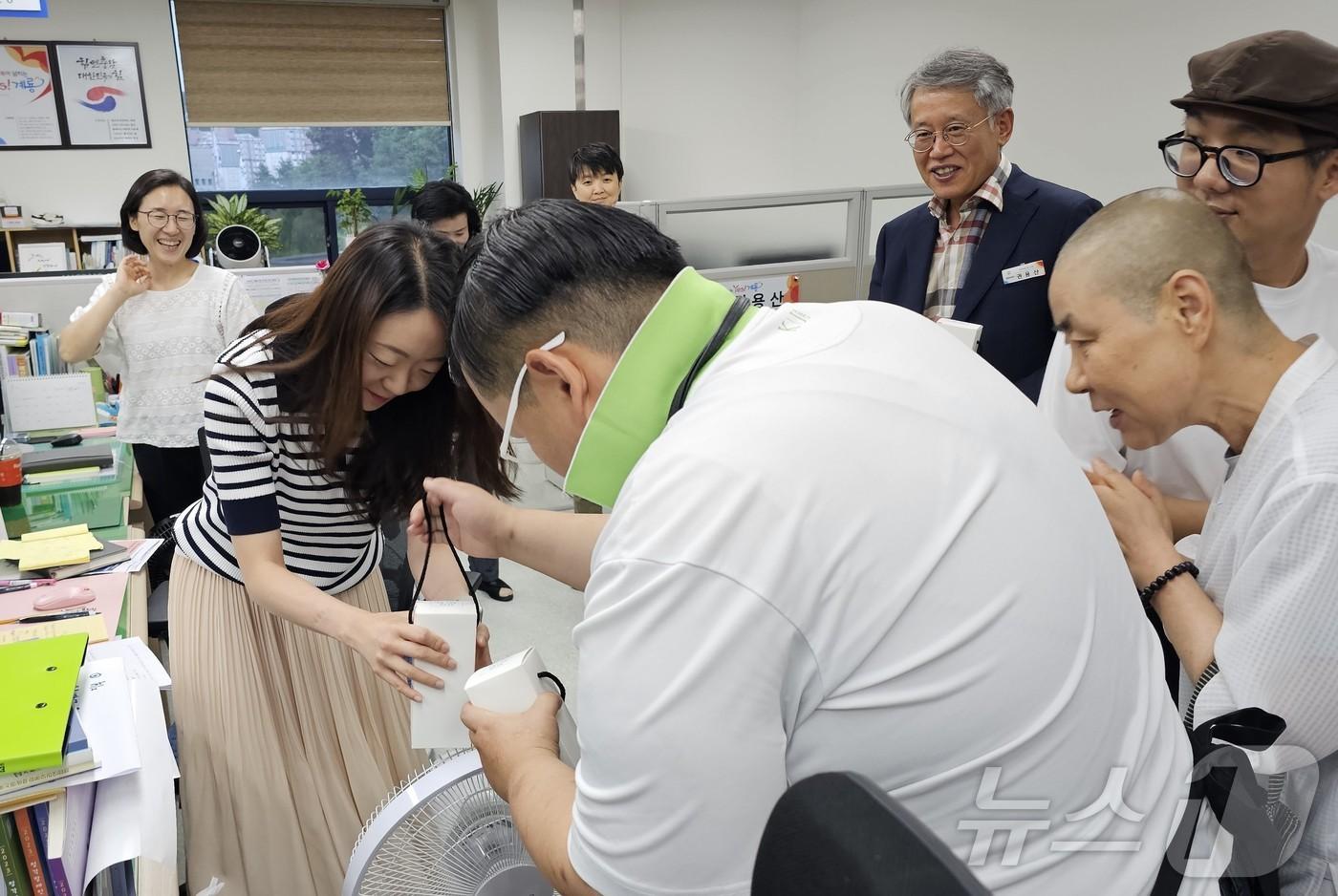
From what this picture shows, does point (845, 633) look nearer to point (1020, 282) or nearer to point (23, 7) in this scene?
point (1020, 282)

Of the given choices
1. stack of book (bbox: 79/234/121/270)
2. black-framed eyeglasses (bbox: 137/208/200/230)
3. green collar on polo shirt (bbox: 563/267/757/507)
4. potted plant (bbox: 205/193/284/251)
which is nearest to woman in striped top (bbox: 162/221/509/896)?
green collar on polo shirt (bbox: 563/267/757/507)

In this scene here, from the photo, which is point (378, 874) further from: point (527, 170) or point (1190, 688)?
point (527, 170)

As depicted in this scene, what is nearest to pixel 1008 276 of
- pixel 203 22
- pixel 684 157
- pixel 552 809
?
pixel 552 809

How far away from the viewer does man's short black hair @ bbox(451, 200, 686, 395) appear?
30.7 inches

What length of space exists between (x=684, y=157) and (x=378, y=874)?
23.7 ft

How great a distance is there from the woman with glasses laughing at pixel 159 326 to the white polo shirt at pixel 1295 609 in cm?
277

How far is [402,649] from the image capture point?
3.75 ft

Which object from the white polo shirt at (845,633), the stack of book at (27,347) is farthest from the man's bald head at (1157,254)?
the stack of book at (27,347)

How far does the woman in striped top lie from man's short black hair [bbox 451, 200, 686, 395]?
1.73 ft

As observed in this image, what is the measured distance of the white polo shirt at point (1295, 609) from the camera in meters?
0.87

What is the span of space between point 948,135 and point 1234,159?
3.08ft

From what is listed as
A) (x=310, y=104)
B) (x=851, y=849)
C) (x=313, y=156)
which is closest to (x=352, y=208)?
(x=313, y=156)

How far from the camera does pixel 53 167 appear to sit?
6160 millimetres

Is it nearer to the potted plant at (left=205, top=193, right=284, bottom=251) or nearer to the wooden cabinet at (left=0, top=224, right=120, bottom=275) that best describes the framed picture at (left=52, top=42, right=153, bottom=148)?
the wooden cabinet at (left=0, top=224, right=120, bottom=275)
